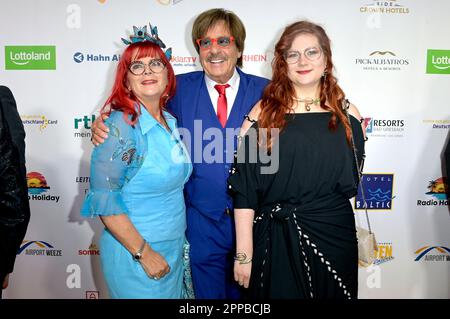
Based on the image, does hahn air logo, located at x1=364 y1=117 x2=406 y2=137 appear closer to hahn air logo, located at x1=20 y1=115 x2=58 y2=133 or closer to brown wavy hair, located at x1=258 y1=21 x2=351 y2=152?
brown wavy hair, located at x1=258 y1=21 x2=351 y2=152

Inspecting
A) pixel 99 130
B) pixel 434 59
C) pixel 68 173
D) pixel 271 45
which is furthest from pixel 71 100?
pixel 434 59

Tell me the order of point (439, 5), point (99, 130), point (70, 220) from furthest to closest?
point (70, 220) → point (439, 5) → point (99, 130)

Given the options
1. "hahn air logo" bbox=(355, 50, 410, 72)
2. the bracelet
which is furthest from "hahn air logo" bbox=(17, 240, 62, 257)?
"hahn air logo" bbox=(355, 50, 410, 72)

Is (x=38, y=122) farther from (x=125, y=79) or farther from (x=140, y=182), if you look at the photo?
(x=140, y=182)

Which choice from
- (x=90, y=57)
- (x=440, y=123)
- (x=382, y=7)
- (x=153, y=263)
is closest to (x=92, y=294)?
(x=153, y=263)

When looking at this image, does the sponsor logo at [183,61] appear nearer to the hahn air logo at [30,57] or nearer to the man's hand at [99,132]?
the hahn air logo at [30,57]

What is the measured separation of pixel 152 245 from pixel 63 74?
5.35 ft

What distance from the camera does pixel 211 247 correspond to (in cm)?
209

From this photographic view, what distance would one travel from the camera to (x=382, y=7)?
273cm

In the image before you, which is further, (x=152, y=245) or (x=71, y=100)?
(x=71, y=100)

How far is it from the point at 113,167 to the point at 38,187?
1.59 metres

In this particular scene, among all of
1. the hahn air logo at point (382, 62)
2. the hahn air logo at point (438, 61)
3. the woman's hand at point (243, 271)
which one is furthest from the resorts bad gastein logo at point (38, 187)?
the hahn air logo at point (438, 61)

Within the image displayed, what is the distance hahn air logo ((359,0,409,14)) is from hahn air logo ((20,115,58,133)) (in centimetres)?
236

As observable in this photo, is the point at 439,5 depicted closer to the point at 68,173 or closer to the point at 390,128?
the point at 390,128
